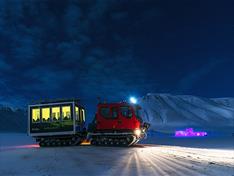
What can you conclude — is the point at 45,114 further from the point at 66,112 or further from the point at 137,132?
the point at 137,132

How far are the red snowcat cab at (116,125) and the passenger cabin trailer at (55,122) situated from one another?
160cm

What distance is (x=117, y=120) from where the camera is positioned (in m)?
27.6

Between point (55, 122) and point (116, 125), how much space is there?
4986 millimetres

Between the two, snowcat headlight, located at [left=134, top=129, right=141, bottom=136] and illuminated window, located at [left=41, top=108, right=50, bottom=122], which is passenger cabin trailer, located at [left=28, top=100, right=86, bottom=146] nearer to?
illuminated window, located at [left=41, top=108, right=50, bottom=122]

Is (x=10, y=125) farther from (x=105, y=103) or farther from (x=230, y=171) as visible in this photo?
(x=230, y=171)

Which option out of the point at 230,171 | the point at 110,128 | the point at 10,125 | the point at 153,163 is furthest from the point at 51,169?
the point at 10,125

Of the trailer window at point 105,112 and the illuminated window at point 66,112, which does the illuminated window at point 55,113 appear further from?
the trailer window at point 105,112

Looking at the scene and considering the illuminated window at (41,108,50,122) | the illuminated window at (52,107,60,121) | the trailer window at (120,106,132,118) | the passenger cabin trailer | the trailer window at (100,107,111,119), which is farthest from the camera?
the illuminated window at (41,108,50,122)

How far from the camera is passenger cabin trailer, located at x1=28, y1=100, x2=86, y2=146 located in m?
28.2

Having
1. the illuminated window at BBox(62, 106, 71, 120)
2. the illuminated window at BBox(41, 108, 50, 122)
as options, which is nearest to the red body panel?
the illuminated window at BBox(62, 106, 71, 120)

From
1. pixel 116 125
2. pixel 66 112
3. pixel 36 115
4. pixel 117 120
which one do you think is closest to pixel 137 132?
→ pixel 116 125

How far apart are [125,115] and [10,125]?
175100mm

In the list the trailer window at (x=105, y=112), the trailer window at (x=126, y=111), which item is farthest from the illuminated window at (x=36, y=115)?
the trailer window at (x=126, y=111)

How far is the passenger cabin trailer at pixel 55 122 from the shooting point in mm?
28156
